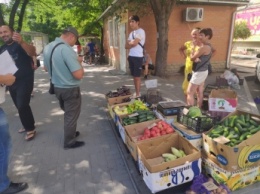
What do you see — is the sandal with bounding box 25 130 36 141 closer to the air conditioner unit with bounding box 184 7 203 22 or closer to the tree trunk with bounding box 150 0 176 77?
the tree trunk with bounding box 150 0 176 77

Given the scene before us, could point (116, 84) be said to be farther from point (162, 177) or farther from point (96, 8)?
point (96, 8)

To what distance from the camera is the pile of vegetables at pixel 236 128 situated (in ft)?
8.50

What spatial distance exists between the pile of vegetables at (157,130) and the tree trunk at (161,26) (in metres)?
5.88

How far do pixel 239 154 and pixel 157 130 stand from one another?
3.67 feet

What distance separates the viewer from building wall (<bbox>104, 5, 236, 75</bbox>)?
30.9 ft

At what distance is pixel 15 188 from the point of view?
2.69 metres

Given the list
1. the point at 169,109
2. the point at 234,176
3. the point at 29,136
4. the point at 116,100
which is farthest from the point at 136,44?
the point at 234,176

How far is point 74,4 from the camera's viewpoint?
16.0m

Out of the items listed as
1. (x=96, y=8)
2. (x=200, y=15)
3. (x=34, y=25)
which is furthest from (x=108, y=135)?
(x=34, y=25)

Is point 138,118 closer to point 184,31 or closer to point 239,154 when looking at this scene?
point 239,154

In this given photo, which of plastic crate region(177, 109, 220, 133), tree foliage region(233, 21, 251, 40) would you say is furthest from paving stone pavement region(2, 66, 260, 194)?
tree foliage region(233, 21, 251, 40)

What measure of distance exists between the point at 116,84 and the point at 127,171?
5492mm

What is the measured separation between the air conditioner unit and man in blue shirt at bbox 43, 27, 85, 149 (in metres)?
7.18

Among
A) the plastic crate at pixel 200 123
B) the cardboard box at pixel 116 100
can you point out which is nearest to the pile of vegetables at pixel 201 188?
the plastic crate at pixel 200 123
